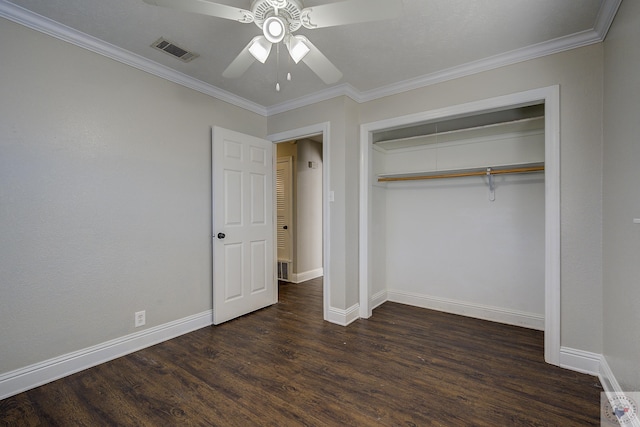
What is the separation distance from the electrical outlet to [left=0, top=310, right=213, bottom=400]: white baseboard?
78 millimetres

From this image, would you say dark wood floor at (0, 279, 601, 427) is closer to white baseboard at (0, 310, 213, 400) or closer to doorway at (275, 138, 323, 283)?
white baseboard at (0, 310, 213, 400)

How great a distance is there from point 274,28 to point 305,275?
4033 mm

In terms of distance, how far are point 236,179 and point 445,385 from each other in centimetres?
270

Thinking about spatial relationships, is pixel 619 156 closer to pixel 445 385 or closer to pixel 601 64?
pixel 601 64

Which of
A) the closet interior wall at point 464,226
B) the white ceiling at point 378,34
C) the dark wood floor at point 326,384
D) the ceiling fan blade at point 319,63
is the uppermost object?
the white ceiling at point 378,34

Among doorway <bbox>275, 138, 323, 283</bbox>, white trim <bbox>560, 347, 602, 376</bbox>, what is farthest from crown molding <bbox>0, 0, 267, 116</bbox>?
white trim <bbox>560, 347, 602, 376</bbox>

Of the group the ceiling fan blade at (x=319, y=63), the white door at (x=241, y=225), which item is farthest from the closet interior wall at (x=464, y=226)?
the ceiling fan blade at (x=319, y=63)

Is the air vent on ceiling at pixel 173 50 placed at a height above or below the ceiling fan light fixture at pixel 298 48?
above

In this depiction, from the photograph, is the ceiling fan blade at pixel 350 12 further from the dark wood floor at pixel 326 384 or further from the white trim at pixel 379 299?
the white trim at pixel 379 299

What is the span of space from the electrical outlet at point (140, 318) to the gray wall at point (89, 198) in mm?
39

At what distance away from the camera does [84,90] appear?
2.21 m

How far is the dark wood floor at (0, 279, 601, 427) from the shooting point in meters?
1.68

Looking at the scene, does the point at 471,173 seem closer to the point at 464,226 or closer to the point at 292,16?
the point at 464,226

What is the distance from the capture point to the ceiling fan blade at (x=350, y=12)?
4.42ft
